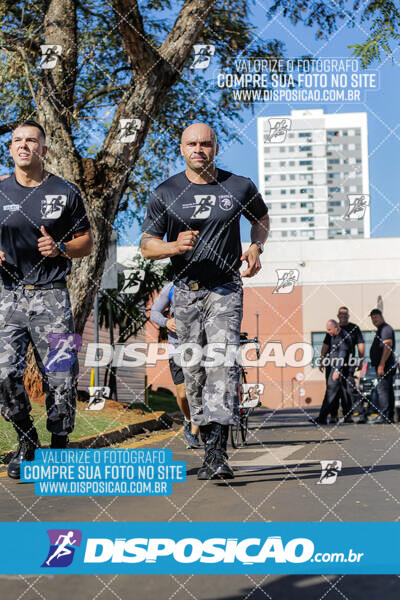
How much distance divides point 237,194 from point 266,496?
1641 millimetres

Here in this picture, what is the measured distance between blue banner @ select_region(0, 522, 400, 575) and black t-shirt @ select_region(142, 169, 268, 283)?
2.03m

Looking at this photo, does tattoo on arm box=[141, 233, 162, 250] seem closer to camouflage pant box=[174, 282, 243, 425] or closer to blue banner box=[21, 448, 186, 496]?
camouflage pant box=[174, 282, 243, 425]

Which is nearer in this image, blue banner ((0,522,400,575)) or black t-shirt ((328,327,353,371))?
blue banner ((0,522,400,575))

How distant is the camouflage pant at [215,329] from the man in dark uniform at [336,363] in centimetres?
741

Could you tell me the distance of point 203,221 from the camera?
458 cm

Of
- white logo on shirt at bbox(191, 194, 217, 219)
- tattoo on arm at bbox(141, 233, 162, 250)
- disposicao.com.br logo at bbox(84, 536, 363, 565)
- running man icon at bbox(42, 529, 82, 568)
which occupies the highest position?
white logo on shirt at bbox(191, 194, 217, 219)

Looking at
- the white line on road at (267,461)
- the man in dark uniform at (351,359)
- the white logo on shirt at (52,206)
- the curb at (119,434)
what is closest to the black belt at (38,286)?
the white logo on shirt at (52,206)

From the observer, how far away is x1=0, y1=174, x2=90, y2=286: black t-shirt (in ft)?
14.8

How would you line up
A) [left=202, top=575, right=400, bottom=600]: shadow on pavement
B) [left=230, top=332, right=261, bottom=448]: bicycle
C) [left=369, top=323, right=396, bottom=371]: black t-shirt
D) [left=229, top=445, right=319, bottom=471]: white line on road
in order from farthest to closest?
1. [left=369, top=323, right=396, bottom=371]: black t-shirt
2. [left=230, top=332, right=261, bottom=448]: bicycle
3. [left=229, top=445, right=319, bottom=471]: white line on road
4. [left=202, top=575, right=400, bottom=600]: shadow on pavement

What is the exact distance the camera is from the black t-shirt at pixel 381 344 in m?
11.9

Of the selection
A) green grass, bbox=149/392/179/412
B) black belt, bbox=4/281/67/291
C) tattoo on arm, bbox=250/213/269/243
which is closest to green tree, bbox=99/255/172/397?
green grass, bbox=149/392/179/412

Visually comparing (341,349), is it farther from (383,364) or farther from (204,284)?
(204,284)

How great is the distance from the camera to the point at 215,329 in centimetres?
463

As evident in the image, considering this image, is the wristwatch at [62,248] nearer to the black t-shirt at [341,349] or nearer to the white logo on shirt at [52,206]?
the white logo on shirt at [52,206]
